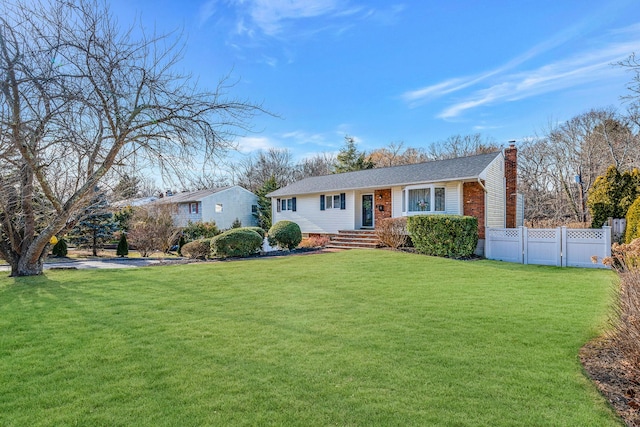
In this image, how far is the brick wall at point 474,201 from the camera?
13.3 m

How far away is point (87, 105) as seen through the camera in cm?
555

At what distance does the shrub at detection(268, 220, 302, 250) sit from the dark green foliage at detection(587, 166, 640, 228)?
40.1 ft

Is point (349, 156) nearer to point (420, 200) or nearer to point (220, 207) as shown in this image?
point (220, 207)

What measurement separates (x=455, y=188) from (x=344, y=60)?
6939 mm

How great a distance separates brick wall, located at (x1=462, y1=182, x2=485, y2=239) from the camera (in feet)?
43.8

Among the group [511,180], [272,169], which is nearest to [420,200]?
[511,180]

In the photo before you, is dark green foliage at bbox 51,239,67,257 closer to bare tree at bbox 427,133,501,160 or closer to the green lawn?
the green lawn

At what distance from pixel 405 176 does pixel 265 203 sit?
16.2 meters

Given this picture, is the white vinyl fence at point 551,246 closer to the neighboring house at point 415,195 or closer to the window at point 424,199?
the neighboring house at point 415,195

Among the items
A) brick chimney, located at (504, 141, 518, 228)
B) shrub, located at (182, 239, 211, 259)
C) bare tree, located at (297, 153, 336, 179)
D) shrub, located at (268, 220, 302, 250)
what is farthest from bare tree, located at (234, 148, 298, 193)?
brick chimney, located at (504, 141, 518, 228)

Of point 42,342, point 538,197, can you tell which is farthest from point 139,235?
point 538,197

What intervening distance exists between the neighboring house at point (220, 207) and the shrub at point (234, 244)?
1529cm

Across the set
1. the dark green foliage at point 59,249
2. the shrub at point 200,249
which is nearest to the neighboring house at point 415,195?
the shrub at point 200,249

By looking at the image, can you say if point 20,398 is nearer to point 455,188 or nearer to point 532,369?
point 532,369
